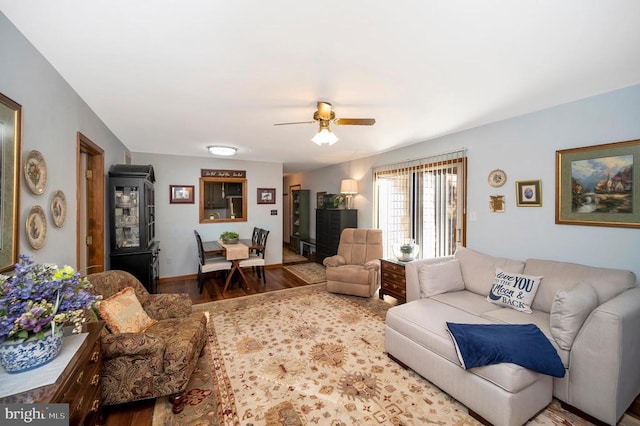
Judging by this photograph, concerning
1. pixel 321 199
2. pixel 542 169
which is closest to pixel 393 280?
pixel 542 169

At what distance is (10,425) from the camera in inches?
36.7

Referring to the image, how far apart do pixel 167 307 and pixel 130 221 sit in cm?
174

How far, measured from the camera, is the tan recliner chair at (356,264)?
13.4 feet

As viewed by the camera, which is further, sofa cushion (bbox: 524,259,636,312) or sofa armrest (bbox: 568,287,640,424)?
sofa cushion (bbox: 524,259,636,312)

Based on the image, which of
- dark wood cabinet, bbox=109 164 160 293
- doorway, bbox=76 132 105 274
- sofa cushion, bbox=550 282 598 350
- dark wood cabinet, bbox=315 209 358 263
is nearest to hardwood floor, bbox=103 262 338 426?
dark wood cabinet, bbox=109 164 160 293

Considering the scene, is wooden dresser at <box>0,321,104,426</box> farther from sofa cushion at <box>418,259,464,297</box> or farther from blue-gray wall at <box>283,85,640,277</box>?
blue-gray wall at <box>283,85,640,277</box>

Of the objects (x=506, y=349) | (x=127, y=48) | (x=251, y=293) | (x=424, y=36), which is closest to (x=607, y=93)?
(x=424, y=36)

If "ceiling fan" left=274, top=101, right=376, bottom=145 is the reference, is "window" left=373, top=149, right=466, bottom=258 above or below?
below

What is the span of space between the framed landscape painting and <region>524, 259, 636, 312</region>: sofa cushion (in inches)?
18.2

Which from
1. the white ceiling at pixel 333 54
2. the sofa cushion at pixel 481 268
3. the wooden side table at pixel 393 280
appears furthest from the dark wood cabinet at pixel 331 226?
the white ceiling at pixel 333 54

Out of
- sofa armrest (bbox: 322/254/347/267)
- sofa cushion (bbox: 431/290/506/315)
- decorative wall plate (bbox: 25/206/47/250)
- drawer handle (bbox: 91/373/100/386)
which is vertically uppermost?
decorative wall plate (bbox: 25/206/47/250)

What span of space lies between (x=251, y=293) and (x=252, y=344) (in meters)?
1.64

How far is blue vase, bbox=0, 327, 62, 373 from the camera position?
1.10 metres

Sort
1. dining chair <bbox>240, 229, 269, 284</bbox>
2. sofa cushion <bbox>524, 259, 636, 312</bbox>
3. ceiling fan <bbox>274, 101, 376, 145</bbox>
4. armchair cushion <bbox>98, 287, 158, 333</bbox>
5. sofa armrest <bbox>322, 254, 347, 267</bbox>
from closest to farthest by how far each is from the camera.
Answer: armchair cushion <bbox>98, 287, 158, 333</bbox>, sofa cushion <bbox>524, 259, 636, 312</bbox>, ceiling fan <bbox>274, 101, 376, 145</bbox>, sofa armrest <bbox>322, 254, 347, 267</bbox>, dining chair <bbox>240, 229, 269, 284</bbox>
